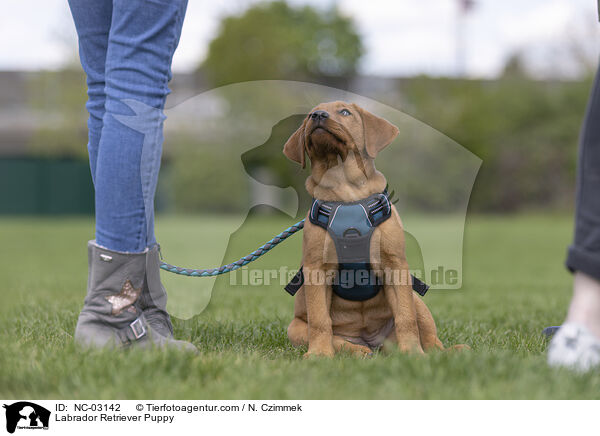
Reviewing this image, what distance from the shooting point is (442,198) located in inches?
109

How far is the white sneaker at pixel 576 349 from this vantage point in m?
1.83

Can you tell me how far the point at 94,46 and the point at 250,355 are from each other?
1336 mm

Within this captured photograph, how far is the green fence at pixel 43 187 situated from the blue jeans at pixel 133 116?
2501 centimetres

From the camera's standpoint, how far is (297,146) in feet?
8.35

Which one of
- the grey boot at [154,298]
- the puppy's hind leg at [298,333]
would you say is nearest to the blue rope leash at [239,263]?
the grey boot at [154,298]

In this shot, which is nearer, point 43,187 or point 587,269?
point 587,269

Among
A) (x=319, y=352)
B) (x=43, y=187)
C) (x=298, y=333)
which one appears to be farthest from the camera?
(x=43, y=187)

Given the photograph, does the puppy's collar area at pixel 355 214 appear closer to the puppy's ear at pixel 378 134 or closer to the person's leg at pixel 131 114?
the puppy's ear at pixel 378 134

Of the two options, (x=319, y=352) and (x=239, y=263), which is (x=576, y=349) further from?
(x=239, y=263)

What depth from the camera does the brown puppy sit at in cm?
234
